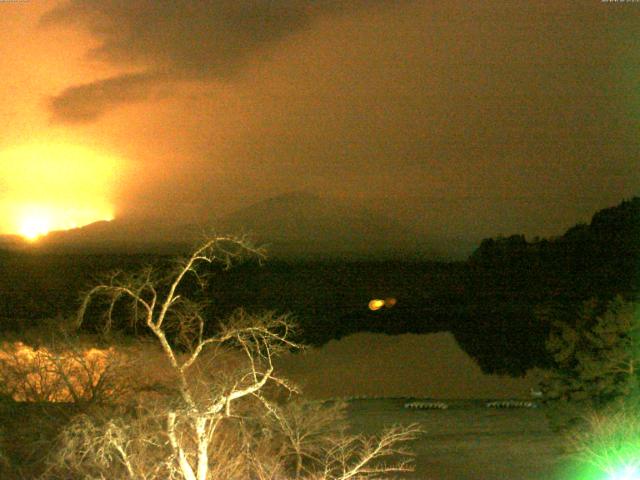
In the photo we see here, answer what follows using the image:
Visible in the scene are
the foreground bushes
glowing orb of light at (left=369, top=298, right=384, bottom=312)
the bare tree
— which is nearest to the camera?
the bare tree

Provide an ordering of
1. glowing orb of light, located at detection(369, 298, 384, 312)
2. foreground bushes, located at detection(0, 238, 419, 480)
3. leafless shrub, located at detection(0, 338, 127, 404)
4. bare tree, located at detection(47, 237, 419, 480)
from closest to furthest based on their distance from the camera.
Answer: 1. bare tree, located at detection(47, 237, 419, 480)
2. foreground bushes, located at detection(0, 238, 419, 480)
3. leafless shrub, located at detection(0, 338, 127, 404)
4. glowing orb of light, located at detection(369, 298, 384, 312)

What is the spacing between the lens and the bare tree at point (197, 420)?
30.9 feet

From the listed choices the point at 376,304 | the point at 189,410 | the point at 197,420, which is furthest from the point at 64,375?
the point at 376,304

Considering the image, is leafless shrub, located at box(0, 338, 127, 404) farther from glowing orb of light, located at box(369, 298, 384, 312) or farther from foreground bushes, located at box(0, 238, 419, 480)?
glowing orb of light, located at box(369, 298, 384, 312)

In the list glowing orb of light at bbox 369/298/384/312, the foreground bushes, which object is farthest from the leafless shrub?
glowing orb of light at bbox 369/298/384/312

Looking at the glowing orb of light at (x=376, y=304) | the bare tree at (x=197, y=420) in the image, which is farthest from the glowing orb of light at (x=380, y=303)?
the bare tree at (x=197, y=420)

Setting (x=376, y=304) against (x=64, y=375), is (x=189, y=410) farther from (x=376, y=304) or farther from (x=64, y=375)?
(x=376, y=304)

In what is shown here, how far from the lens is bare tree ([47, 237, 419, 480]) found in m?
9.41

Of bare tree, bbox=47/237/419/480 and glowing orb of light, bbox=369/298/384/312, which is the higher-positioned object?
bare tree, bbox=47/237/419/480

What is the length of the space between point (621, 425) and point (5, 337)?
582 inches

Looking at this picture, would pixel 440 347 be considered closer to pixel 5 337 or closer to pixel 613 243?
pixel 613 243

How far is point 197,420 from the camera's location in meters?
9.31

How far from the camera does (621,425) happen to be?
55.1ft

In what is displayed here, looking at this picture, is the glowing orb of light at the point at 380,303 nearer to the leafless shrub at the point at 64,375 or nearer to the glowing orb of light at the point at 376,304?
the glowing orb of light at the point at 376,304
